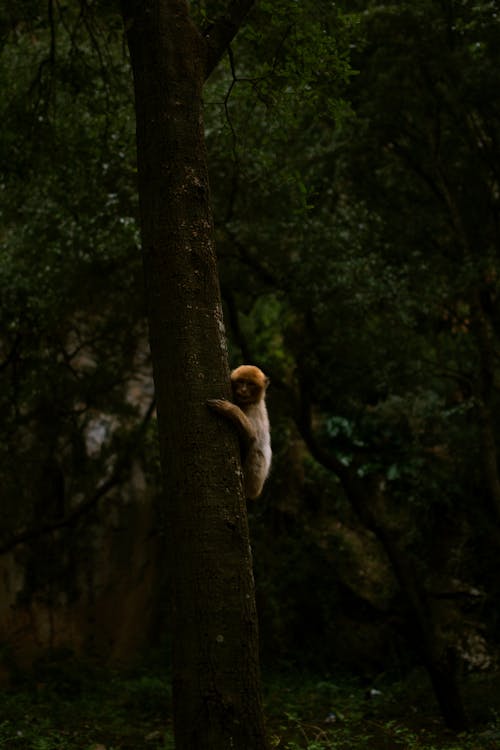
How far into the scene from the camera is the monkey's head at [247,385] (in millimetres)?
5004

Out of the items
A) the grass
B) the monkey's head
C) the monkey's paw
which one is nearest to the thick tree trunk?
the monkey's paw

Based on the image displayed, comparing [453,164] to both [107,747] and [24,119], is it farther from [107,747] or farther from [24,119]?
[107,747]

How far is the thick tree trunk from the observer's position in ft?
10.2

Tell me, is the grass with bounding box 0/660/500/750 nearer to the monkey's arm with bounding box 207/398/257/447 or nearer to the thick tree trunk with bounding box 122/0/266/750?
the thick tree trunk with bounding box 122/0/266/750

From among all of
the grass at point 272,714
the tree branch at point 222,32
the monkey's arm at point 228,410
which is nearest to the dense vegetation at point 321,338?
the grass at point 272,714

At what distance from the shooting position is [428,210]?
39.3ft

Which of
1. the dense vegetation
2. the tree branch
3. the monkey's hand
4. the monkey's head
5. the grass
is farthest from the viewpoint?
the dense vegetation

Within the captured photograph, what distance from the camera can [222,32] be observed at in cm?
433

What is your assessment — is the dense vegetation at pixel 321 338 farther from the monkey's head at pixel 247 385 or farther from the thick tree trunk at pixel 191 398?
the thick tree trunk at pixel 191 398

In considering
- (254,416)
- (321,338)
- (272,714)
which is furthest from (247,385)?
(272,714)

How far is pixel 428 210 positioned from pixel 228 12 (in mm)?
8091

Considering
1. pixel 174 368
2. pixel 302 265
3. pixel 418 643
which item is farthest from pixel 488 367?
pixel 174 368

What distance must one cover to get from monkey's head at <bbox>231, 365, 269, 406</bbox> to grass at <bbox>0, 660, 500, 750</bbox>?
3.56 metres

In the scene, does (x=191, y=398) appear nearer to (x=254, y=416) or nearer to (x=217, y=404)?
(x=217, y=404)
